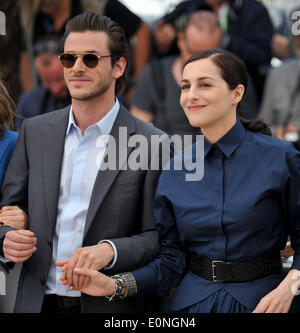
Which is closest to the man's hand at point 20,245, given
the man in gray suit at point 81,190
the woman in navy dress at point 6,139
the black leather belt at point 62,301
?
the man in gray suit at point 81,190

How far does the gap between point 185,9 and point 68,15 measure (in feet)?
3.20

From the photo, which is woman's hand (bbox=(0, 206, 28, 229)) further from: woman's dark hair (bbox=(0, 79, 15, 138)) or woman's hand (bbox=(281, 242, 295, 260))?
woman's hand (bbox=(281, 242, 295, 260))

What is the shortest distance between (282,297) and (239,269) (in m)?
0.21

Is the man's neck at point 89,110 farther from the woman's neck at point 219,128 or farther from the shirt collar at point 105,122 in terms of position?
the woman's neck at point 219,128

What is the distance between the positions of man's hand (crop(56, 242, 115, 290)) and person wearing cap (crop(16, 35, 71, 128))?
227cm

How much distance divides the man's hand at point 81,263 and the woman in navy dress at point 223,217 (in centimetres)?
2

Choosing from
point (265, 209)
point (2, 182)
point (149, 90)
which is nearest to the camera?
point (265, 209)

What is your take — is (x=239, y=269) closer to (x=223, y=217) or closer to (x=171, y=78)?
(x=223, y=217)

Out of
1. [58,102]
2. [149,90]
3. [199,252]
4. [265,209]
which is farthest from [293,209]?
[58,102]

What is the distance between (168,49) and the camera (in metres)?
5.34

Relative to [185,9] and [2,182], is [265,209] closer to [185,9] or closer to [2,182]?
[2,182]

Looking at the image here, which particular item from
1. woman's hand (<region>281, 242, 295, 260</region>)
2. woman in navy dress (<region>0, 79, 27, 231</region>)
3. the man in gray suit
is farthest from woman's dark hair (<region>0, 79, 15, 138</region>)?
woman's hand (<region>281, 242, 295, 260</region>)

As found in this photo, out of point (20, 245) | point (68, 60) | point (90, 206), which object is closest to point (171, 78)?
point (68, 60)

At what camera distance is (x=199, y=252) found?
271cm
